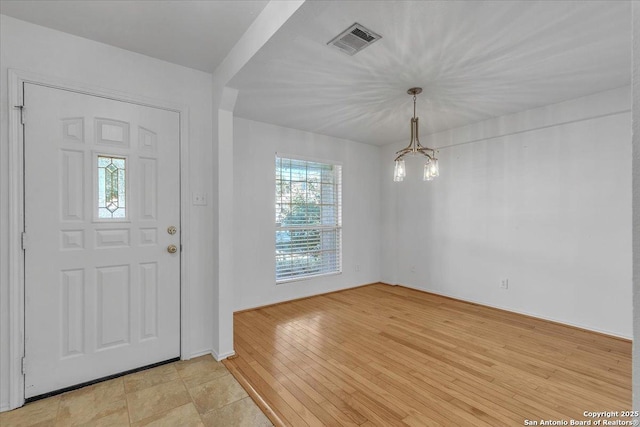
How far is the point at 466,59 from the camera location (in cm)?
240

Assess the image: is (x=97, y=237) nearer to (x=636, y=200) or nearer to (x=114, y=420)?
(x=114, y=420)

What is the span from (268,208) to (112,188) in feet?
6.65

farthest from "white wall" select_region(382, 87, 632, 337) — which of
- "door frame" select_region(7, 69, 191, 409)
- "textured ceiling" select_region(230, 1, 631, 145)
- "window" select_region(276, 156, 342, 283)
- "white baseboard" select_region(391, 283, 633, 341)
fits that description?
"door frame" select_region(7, 69, 191, 409)

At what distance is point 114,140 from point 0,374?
68.2 inches

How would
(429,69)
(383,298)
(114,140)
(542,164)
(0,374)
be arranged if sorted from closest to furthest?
(0,374) → (114,140) → (429,69) → (542,164) → (383,298)

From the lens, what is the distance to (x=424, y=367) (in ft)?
8.05

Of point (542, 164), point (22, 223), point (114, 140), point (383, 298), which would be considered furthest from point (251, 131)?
point (542, 164)

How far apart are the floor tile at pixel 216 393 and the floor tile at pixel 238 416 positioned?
6 cm

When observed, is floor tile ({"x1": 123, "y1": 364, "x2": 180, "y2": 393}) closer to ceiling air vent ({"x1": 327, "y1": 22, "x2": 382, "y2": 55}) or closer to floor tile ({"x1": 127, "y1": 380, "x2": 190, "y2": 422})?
floor tile ({"x1": 127, "y1": 380, "x2": 190, "y2": 422})

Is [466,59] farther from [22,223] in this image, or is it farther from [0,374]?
[0,374]

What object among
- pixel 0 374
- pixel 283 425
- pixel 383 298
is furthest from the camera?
pixel 383 298

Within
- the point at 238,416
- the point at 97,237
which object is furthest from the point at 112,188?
the point at 238,416

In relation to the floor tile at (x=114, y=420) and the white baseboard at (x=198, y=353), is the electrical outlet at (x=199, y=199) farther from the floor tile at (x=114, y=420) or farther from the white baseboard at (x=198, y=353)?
the floor tile at (x=114, y=420)

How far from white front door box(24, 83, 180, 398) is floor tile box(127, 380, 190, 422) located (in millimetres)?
365
